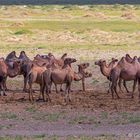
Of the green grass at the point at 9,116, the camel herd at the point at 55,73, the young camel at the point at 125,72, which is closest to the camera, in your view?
the green grass at the point at 9,116

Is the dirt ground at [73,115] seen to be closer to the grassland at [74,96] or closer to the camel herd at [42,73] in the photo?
the grassland at [74,96]

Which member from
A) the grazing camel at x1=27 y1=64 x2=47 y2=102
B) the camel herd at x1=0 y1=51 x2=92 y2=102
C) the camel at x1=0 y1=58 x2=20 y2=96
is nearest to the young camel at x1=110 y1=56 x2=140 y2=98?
the camel herd at x1=0 y1=51 x2=92 y2=102

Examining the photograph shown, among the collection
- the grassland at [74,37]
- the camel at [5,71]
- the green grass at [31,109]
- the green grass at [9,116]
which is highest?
the camel at [5,71]

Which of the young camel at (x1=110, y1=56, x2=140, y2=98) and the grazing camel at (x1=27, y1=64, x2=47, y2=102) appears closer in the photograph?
the grazing camel at (x1=27, y1=64, x2=47, y2=102)

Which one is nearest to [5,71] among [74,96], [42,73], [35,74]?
[35,74]

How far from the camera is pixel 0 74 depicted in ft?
74.1

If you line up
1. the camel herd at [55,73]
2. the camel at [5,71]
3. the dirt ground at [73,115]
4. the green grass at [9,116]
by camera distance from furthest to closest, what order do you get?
the camel at [5,71]
the camel herd at [55,73]
the green grass at [9,116]
the dirt ground at [73,115]

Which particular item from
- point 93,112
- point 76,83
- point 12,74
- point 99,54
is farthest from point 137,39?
point 93,112

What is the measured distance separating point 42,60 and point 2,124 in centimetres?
734

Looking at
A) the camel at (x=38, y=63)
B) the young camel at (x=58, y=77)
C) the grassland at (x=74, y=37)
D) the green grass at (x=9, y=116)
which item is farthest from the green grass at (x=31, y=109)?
the grassland at (x=74, y=37)

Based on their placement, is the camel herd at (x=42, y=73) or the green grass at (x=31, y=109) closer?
the green grass at (x=31, y=109)

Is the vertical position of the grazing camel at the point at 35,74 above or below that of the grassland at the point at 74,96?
above

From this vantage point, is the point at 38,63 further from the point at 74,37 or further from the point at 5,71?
the point at 74,37

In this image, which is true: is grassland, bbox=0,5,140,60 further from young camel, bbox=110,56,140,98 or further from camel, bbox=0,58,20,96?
young camel, bbox=110,56,140,98
